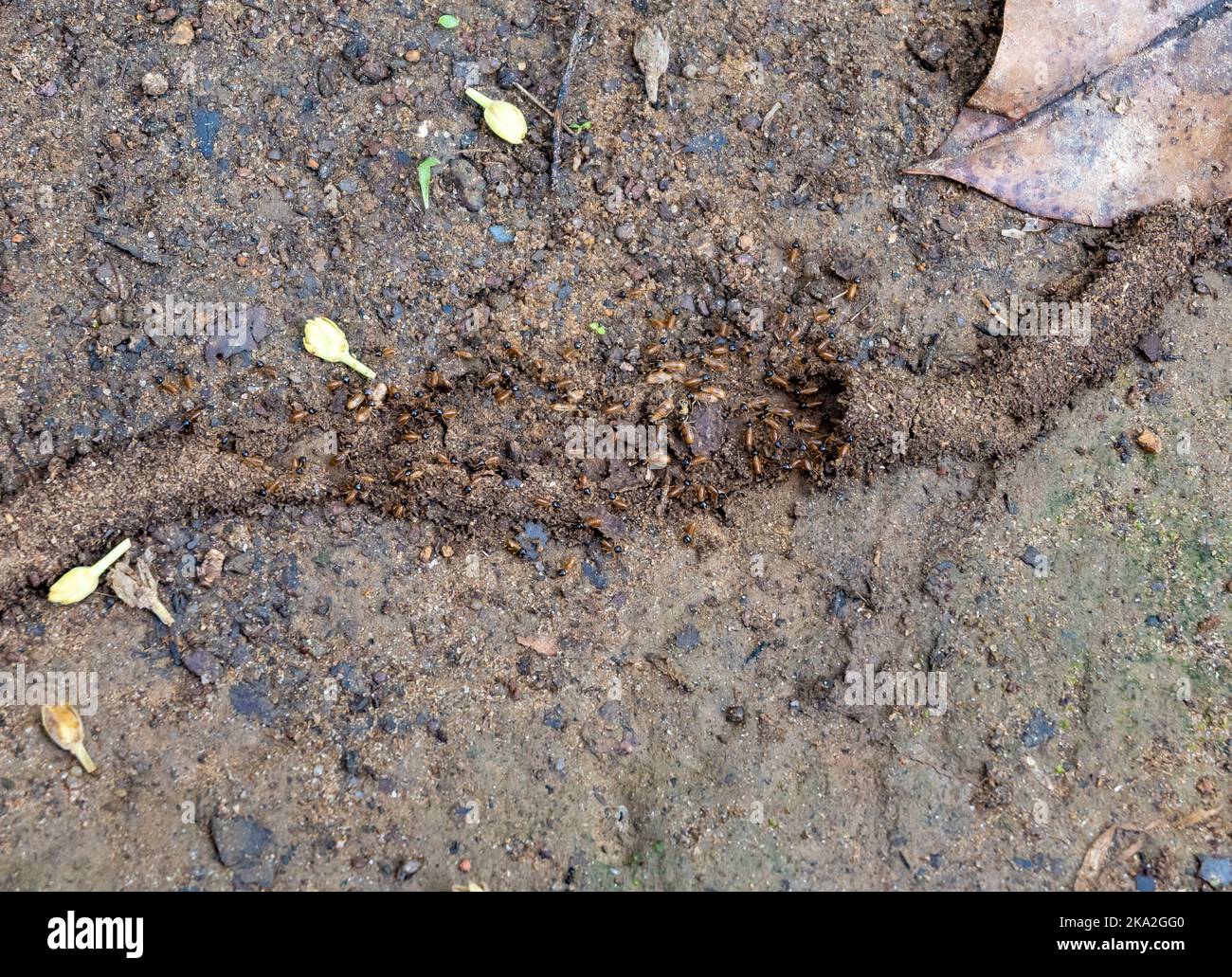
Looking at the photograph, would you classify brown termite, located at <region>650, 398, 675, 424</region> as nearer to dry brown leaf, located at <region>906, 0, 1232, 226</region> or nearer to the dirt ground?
the dirt ground

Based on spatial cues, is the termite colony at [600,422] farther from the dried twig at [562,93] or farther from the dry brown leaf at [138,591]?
the dried twig at [562,93]

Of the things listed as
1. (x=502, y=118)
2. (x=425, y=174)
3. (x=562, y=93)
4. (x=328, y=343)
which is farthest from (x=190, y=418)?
(x=562, y=93)

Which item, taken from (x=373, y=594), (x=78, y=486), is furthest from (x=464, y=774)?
(x=78, y=486)

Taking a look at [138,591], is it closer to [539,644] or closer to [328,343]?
[328,343]
